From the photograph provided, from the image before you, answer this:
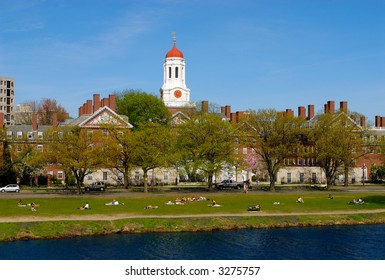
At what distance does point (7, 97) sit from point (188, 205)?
14232 centimetres

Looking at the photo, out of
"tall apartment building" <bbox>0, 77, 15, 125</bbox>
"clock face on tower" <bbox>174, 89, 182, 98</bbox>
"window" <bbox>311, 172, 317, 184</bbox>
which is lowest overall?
"window" <bbox>311, 172, 317, 184</bbox>

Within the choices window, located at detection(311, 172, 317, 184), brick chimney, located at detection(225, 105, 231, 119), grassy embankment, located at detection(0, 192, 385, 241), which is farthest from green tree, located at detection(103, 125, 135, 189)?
window, located at detection(311, 172, 317, 184)

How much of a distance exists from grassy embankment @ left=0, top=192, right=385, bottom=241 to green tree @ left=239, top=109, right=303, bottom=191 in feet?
67.5

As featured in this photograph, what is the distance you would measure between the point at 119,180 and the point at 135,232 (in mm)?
51957

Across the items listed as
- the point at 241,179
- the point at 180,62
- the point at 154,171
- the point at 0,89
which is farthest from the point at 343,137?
the point at 0,89

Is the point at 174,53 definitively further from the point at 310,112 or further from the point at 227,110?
the point at 310,112

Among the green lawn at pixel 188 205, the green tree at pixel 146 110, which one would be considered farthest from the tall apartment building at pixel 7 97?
the green lawn at pixel 188 205

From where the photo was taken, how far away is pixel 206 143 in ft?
270

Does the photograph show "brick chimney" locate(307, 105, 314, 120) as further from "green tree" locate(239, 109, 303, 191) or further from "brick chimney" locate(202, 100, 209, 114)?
"green tree" locate(239, 109, 303, 191)

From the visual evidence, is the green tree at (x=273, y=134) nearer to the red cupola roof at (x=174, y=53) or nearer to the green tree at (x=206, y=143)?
the green tree at (x=206, y=143)

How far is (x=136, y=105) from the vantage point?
112 meters

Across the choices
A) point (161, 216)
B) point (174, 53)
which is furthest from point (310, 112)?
point (161, 216)

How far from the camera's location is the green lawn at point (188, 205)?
2141 inches

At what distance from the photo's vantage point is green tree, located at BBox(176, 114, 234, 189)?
82000 millimetres
